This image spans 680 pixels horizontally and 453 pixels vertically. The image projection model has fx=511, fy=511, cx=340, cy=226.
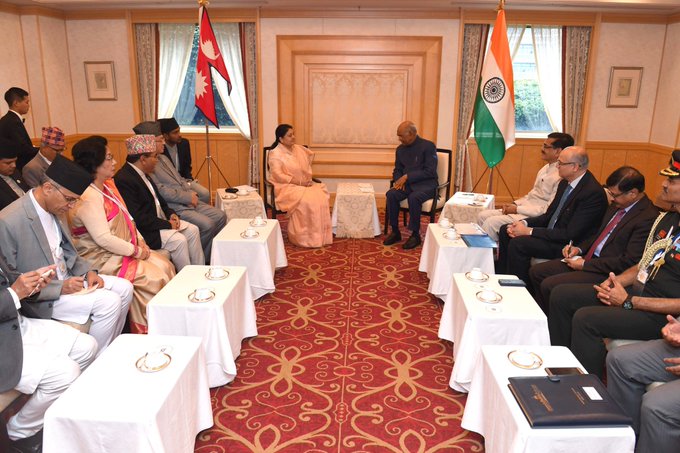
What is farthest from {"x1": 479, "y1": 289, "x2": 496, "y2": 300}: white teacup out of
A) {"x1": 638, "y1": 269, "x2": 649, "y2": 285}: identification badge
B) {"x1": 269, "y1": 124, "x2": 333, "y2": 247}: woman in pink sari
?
{"x1": 269, "y1": 124, "x2": 333, "y2": 247}: woman in pink sari

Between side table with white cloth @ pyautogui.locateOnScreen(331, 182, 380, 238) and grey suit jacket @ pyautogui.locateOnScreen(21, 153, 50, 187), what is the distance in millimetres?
3152

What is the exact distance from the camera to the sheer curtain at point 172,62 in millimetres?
7691

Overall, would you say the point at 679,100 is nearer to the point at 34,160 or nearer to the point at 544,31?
the point at 544,31

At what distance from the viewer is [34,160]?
4984 mm

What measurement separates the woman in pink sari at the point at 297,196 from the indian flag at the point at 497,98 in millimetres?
2134

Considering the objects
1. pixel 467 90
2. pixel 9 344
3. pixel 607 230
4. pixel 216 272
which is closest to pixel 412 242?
pixel 607 230

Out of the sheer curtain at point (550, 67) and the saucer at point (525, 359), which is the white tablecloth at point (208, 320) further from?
the sheer curtain at point (550, 67)

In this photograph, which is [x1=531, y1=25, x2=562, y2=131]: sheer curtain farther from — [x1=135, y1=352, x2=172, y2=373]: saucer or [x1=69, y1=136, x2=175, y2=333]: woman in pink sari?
[x1=135, y1=352, x2=172, y2=373]: saucer

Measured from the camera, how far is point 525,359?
248cm

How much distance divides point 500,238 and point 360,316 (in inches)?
66.3

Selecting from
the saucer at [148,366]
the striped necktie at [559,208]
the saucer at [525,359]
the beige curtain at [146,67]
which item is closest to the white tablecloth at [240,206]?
the beige curtain at [146,67]

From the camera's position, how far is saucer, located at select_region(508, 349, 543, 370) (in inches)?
95.7

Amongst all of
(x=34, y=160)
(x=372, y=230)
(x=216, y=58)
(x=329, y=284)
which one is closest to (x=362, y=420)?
(x=329, y=284)

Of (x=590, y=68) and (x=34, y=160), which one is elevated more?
(x=590, y=68)
